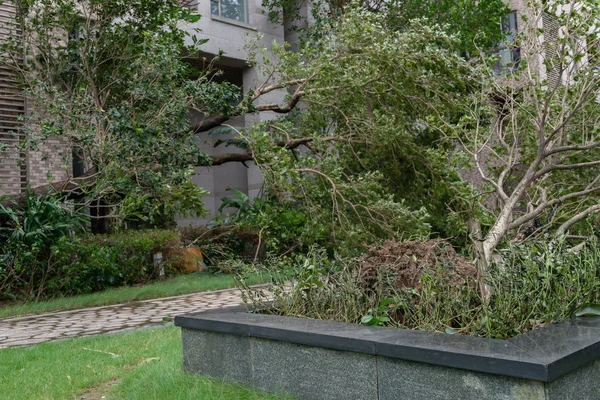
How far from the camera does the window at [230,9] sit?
2084cm

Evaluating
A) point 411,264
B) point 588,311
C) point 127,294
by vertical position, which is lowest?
point 127,294

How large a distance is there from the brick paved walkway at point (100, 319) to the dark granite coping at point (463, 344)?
4.11 metres

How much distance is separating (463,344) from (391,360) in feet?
1.36

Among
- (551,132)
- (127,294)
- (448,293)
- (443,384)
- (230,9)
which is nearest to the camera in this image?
(443,384)

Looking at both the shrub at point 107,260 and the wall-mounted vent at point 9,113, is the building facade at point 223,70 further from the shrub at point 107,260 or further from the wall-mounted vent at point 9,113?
the shrub at point 107,260

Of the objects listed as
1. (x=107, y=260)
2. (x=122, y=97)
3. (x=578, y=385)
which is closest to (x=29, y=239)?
(x=107, y=260)

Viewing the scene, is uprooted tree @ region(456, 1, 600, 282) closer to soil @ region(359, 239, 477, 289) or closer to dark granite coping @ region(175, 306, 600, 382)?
soil @ region(359, 239, 477, 289)

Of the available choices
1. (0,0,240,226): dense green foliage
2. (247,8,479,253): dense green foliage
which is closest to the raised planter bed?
(247,8,479,253): dense green foliage

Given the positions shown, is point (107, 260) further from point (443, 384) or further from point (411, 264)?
point (443, 384)

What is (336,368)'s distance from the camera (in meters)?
3.80

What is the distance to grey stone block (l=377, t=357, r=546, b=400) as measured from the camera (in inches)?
119

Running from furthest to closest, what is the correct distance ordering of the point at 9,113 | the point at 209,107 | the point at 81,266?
1. the point at 9,113
2. the point at 81,266
3. the point at 209,107

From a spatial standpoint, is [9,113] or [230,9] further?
[230,9]

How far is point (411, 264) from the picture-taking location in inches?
205
